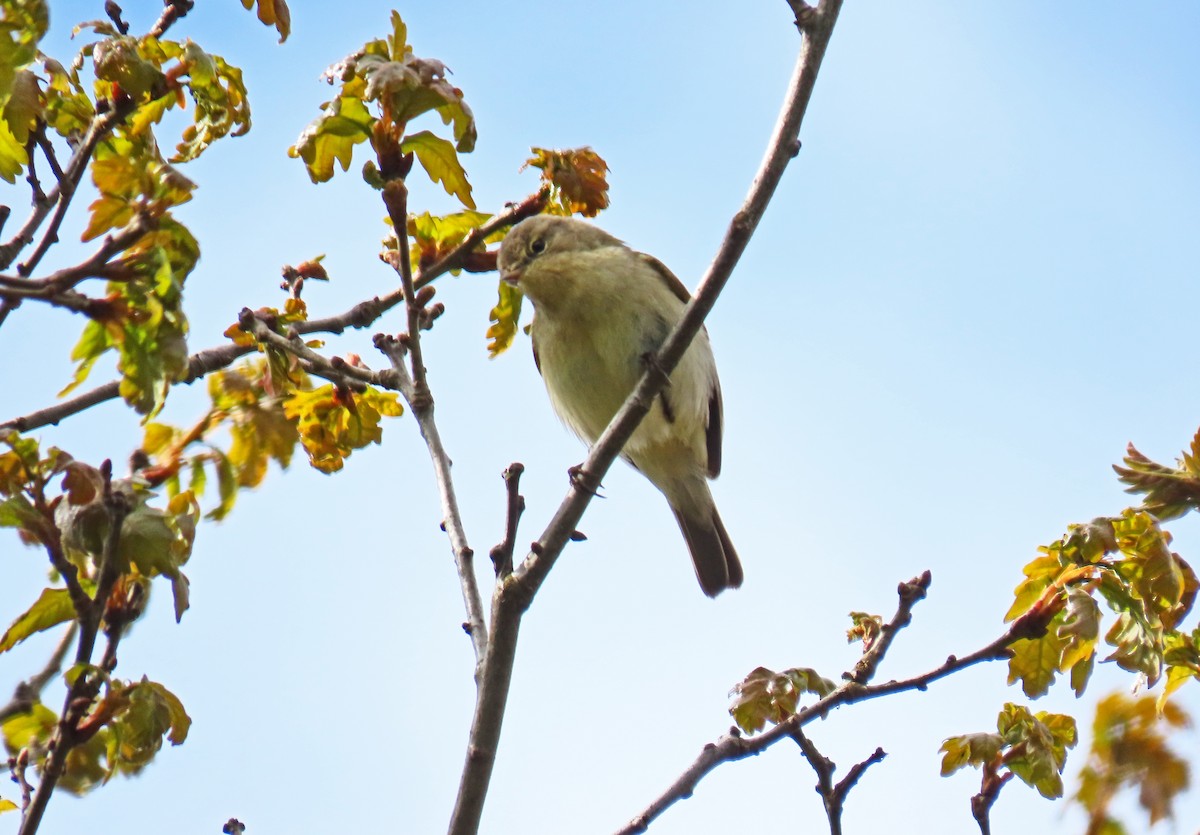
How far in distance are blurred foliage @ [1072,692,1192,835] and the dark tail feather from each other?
594 centimetres

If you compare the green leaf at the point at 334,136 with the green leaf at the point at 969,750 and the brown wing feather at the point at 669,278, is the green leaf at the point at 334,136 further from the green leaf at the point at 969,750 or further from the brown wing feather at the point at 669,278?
the brown wing feather at the point at 669,278

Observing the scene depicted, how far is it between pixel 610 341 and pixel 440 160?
2.64m

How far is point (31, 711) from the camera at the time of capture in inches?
97.3

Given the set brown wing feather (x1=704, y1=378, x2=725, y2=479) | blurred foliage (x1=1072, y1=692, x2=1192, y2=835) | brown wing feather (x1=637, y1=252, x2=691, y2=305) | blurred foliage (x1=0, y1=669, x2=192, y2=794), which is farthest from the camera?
brown wing feather (x1=704, y1=378, x2=725, y2=479)

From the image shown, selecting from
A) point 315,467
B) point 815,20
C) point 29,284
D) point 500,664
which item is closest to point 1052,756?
point 500,664

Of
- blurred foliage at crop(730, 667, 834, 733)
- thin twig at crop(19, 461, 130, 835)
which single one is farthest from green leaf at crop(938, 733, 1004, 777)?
thin twig at crop(19, 461, 130, 835)

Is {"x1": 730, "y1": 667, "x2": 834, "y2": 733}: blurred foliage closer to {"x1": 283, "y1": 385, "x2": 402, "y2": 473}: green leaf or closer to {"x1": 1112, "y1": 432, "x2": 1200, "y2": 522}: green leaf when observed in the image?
{"x1": 1112, "y1": 432, "x2": 1200, "y2": 522}: green leaf

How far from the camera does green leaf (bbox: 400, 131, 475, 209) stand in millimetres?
3154

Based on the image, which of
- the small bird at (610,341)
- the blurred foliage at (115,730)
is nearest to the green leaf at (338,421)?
the blurred foliage at (115,730)

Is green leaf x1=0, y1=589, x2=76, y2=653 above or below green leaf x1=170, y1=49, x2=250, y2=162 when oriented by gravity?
below

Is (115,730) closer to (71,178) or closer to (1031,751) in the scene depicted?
(71,178)

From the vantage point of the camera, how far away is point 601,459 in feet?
11.9

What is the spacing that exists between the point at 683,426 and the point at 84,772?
13.8ft

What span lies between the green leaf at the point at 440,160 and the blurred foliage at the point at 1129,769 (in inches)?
95.9
